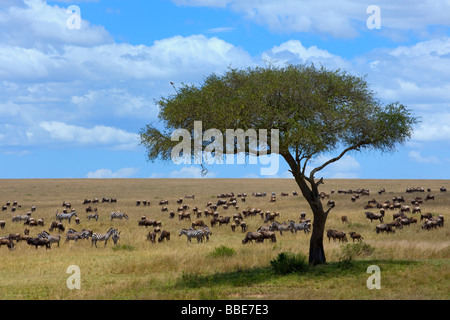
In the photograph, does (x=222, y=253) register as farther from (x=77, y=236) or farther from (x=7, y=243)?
(x=7, y=243)

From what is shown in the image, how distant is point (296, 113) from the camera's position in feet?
77.4

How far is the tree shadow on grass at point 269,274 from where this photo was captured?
2147 centimetres

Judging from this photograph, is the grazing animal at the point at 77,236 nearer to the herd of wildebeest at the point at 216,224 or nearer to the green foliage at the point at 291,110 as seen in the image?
the herd of wildebeest at the point at 216,224

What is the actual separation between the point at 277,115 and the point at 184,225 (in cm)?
2559

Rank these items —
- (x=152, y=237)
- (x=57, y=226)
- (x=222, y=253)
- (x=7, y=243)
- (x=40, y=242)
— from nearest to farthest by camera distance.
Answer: (x=222, y=253)
(x=7, y=243)
(x=40, y=242)
(x=152, y=237)
(x=57, y=226)

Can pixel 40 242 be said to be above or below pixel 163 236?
below

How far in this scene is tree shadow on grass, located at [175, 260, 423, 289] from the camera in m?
21.5

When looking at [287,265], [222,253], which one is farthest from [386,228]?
[287,265]

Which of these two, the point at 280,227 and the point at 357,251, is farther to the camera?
the point at 280,227

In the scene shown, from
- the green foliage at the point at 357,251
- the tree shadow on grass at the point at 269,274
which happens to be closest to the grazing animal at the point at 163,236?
the green foliage at the point at 357,251

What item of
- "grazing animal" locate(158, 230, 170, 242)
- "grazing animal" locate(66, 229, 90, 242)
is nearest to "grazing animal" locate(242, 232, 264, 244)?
"grazing animal" locate(158, 230, 170, 242)

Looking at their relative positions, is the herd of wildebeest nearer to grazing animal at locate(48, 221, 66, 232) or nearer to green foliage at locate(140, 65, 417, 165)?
grazing animal at locate(48, 221, 66, 232)

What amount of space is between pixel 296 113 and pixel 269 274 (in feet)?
22.0
